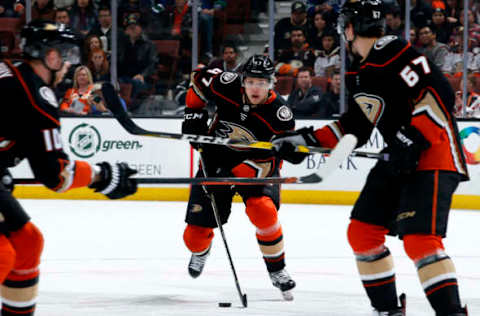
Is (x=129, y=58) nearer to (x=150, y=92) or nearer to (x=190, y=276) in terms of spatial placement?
(x=150, y=92)

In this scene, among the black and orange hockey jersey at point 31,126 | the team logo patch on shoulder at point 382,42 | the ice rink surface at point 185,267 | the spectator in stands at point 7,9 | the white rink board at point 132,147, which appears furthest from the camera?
the spectator in stands at point 7,9

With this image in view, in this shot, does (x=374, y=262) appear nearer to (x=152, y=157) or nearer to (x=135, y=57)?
(x=152, y=157)

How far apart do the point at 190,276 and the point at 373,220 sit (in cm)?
163

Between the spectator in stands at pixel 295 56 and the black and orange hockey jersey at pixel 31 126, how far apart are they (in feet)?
18.4

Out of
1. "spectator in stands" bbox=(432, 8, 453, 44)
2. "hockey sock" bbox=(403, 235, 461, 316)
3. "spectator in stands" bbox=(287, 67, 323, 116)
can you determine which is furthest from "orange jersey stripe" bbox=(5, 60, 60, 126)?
"spectator in stands" bbox=(432, 8, 453, 44)

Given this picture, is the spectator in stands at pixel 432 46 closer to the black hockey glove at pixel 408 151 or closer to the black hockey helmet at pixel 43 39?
the black hockey glove at pixel 408 151

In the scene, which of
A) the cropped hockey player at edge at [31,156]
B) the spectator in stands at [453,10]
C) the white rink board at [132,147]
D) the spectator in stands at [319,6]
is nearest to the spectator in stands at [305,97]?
the white rink board at [132,147]

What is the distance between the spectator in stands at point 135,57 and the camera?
8.30m

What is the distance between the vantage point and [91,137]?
790cm

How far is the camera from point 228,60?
8.39m

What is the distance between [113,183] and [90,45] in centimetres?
565

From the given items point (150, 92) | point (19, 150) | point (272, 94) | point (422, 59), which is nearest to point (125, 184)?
point (19, 150)

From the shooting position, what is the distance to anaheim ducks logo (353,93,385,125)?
2992 millimetres

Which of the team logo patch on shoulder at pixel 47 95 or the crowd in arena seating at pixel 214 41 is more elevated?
the team logo patch on shoulder at pixel 47 95
